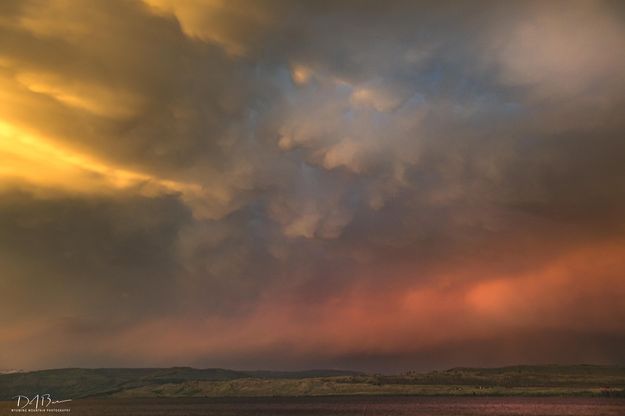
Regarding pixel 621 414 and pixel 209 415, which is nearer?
pixel 621 414

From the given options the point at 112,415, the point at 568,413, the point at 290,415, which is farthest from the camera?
the point at 112,415

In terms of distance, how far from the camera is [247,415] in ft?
550

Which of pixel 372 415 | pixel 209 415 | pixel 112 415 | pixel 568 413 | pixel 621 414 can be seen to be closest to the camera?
pixel 621 414

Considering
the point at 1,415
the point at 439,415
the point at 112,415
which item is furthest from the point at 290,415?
the point at 1,415

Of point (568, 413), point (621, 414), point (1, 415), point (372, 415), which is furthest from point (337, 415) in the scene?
point (1, 415)

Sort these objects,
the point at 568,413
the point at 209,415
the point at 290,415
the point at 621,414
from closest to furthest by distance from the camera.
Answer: the point at 621,414 < the point at 568,413 < the point at 290,415 < the point at 209,415

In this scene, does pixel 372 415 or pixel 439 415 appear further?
pixel 372 415

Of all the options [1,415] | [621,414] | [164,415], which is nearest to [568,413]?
[621,414]

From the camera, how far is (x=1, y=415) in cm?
17688

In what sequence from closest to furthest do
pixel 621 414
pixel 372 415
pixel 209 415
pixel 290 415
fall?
pixel 621 414, pixel 372 415, pixel 290 415, pixel 209 415

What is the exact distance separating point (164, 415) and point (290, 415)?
55.6m

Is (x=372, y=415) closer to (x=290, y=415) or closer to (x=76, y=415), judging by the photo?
(x=290, y=415)

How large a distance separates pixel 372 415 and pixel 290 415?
29633 millimetres

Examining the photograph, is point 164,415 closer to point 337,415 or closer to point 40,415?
point 40,415
